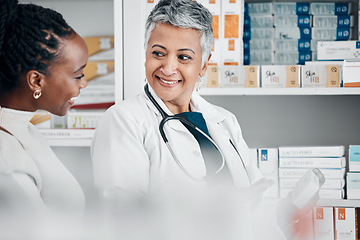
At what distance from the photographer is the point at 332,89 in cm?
123

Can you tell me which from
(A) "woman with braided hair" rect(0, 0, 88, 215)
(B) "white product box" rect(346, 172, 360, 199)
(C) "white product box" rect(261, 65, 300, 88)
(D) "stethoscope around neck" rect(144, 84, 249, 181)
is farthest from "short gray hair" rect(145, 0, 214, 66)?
(B) "white product box" rect(346, 172, 360, 199)

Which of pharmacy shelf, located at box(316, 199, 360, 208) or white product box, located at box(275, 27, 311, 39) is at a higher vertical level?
white product box, located at box(275, 27, 311, 39)

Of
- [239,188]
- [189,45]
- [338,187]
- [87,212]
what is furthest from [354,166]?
[87,212]

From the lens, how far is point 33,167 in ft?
1.63

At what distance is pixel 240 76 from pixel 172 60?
514mm

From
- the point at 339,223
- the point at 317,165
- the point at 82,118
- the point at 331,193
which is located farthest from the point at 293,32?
the point at 82,118

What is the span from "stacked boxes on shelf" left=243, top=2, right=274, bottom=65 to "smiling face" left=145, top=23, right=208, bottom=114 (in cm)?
56

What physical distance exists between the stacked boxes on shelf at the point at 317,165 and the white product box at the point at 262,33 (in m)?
0.41

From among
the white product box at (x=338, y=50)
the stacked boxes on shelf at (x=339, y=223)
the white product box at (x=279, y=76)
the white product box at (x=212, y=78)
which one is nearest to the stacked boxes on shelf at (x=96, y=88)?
the white product box at (x=212, y=78)

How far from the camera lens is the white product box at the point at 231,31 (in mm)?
1184

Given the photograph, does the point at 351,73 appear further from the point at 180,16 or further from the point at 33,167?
the point at 33,167

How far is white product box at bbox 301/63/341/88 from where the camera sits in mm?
1230

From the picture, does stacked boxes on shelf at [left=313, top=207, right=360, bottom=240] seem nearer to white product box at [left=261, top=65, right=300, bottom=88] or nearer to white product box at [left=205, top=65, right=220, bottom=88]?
white product box at [left=261, top=65, right=300, bottom=88]

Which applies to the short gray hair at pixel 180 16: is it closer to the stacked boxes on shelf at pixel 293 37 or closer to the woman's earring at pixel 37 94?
the woman's earring at pixel 37 94
